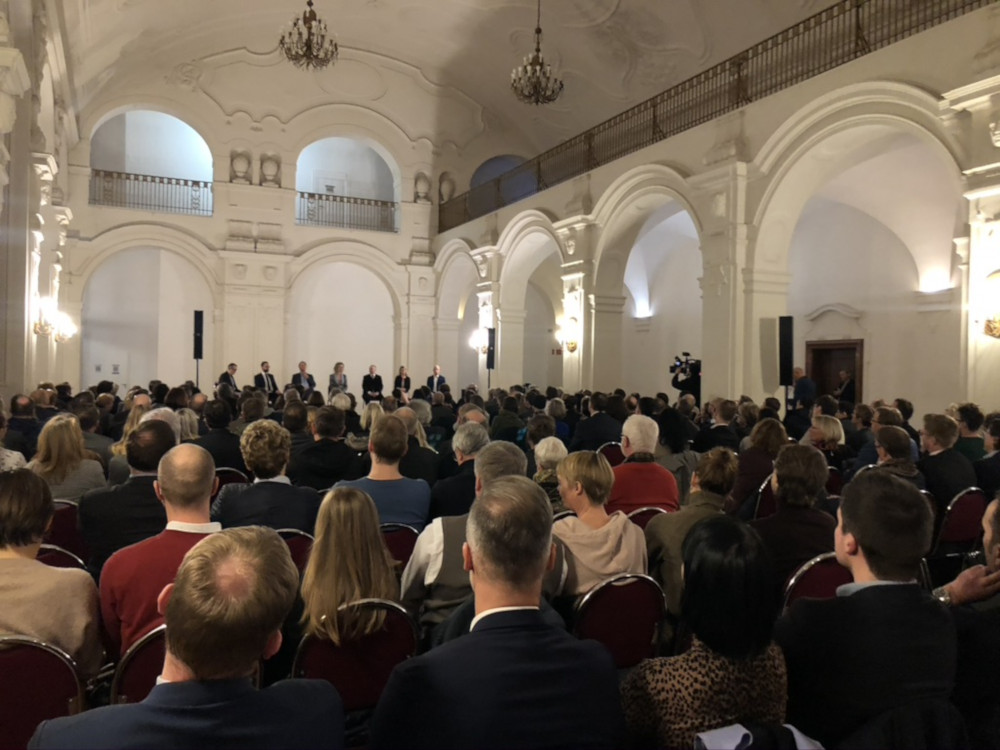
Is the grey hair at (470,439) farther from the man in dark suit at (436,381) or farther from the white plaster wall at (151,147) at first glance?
the white plaster wall at (151,147)

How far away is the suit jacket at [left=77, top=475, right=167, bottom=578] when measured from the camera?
3402 millimetres

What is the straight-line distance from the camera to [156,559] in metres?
2.57

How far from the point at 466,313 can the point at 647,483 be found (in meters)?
17.6

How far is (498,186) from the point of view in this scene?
1716 cm

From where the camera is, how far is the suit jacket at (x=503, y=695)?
1548 millimetres

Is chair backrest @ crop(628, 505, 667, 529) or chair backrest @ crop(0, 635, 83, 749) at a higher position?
chair backrest @ crop(628, 505, 667, 529)

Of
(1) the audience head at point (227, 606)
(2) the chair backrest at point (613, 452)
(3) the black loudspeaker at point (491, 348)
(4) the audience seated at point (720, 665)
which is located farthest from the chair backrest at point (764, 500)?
(3) the black loudspeaker at point (491, 348)

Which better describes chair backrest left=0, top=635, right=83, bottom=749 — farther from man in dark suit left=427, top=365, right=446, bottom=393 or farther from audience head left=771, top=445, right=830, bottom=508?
man in dark suit left=427, top=365, right=446, bottom=393

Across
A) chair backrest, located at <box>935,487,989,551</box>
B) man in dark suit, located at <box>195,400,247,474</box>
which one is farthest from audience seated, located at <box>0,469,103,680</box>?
chair backrest, located at <box>935,487,989,551</box>

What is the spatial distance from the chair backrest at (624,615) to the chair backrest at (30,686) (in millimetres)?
1573

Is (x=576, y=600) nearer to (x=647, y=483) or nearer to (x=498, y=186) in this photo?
(x=647, y=483)

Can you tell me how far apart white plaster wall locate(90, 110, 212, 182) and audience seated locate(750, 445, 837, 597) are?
17930 mm

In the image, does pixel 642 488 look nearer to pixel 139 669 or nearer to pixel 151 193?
pixel 139 669

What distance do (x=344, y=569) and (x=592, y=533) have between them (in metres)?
1.07
